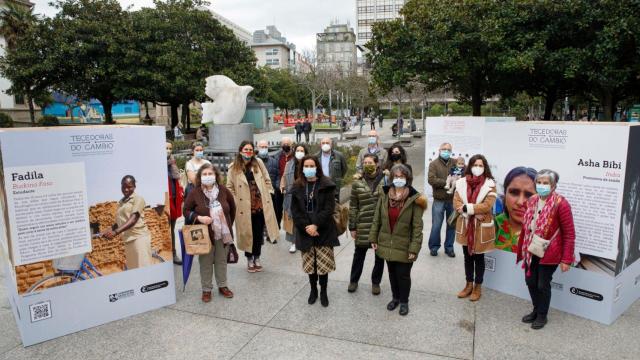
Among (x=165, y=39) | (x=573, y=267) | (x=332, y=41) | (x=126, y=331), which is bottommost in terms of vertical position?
(x=126, y=331)

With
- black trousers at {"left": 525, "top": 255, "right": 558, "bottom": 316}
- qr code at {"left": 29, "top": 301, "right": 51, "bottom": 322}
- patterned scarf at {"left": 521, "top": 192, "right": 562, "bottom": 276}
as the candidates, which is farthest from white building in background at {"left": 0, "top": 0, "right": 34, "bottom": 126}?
black trousers at {"left": 525, "top": 255, "right": 558, "bottom": 316}

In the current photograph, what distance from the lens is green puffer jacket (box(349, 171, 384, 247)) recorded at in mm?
5195

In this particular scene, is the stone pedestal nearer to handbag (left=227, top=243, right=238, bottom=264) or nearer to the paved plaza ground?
handbag (left=227, top=243, right=238, bottom=264)

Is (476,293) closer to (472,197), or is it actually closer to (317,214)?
(472,197)

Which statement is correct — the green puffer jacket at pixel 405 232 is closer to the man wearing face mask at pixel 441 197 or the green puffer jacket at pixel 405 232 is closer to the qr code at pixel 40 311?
the man wearing face mask at pixel 441 197

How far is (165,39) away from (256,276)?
26558 mm

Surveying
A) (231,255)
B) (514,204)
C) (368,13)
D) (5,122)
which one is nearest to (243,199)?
(231,255)

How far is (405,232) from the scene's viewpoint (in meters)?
4.69

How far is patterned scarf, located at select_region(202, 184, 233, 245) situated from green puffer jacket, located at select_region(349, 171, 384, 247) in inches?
58.6

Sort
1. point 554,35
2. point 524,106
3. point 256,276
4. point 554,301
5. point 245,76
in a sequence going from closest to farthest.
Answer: point 554,301 → point 256,276 → point 554,35 → point 245,76 → point 524,106

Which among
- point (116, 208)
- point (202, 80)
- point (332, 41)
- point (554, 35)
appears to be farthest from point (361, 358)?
point (332, 41)

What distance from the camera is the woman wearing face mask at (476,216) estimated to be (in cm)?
496

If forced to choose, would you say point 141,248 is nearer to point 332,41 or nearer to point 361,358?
point 361,358

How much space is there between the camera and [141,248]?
5027 mm
